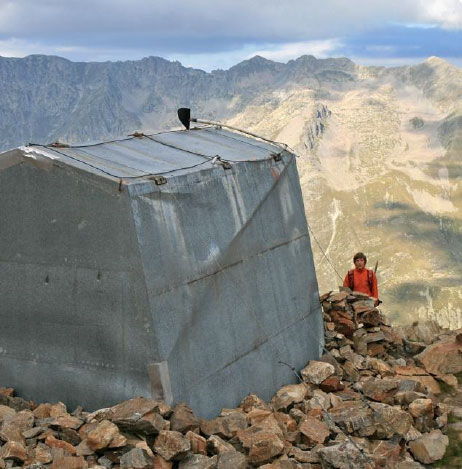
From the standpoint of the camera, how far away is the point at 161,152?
1021cm

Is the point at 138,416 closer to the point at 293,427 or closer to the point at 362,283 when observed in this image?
the point at 293,427

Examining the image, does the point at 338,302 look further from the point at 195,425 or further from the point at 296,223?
the point at 195,425

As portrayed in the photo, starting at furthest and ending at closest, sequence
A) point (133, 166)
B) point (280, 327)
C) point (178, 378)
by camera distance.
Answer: point (280, 327) < point (133, 166) < point (178, 378)

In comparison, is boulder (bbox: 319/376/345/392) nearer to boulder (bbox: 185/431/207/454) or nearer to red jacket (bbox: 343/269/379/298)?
boulder (bbox: 185/431/207/454)

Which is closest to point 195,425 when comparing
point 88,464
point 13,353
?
point 88,464

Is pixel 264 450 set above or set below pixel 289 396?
above

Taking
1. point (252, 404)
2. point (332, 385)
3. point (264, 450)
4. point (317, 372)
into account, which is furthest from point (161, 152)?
point (264, 450)

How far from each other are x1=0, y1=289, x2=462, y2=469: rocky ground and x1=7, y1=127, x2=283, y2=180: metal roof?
3050mm

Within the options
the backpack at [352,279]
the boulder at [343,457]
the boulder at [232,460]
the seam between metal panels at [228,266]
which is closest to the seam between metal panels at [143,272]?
the seam between metal panels at [228,266]

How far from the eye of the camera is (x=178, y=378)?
832cm

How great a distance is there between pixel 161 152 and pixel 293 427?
178 inches

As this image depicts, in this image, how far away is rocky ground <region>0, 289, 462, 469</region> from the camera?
719cm

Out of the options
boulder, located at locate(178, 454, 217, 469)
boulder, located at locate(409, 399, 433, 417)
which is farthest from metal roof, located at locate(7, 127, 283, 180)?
boulder, located at locate(409, 399, 433, 417)

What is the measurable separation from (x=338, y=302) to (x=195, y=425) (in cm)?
572
